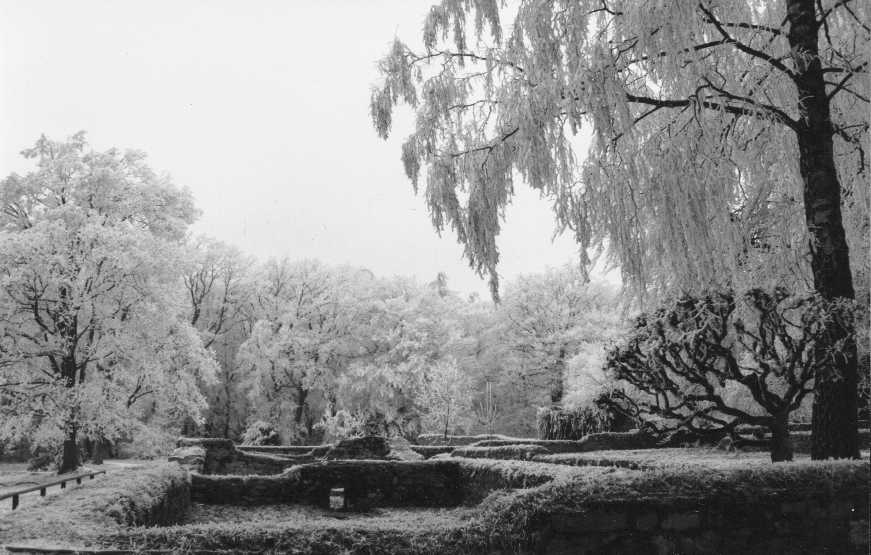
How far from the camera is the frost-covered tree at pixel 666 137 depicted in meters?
5.81

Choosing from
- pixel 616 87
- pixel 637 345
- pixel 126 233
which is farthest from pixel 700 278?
pixel 126 233

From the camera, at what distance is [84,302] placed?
1711 centimetres

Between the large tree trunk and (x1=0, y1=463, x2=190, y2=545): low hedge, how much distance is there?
19.0ft

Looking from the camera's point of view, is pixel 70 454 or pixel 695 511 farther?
pixel 70 454

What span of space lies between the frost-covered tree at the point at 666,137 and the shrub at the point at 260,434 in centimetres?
2328

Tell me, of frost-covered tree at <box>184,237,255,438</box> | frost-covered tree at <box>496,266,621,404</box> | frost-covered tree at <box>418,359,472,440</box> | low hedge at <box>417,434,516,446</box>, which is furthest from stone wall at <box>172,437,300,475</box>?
frost-covered tree at <box>496,266,621,404</box>

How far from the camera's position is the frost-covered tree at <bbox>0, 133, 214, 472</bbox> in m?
16.7

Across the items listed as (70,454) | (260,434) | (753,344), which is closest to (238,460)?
(70,454)

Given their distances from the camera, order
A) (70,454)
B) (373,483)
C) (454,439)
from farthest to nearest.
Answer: (454,439)
(70,454)
(373,483)

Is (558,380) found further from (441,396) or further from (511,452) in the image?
(511,452)

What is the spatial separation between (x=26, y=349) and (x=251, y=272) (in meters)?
17.4

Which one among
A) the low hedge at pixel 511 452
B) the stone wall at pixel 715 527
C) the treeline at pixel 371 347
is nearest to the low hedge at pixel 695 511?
the stone wall at pixel 715 527

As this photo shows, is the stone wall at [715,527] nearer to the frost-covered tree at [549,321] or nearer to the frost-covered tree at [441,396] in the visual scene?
the frost-covered tree at [441,396]

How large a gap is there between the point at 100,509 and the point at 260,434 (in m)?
24.8
